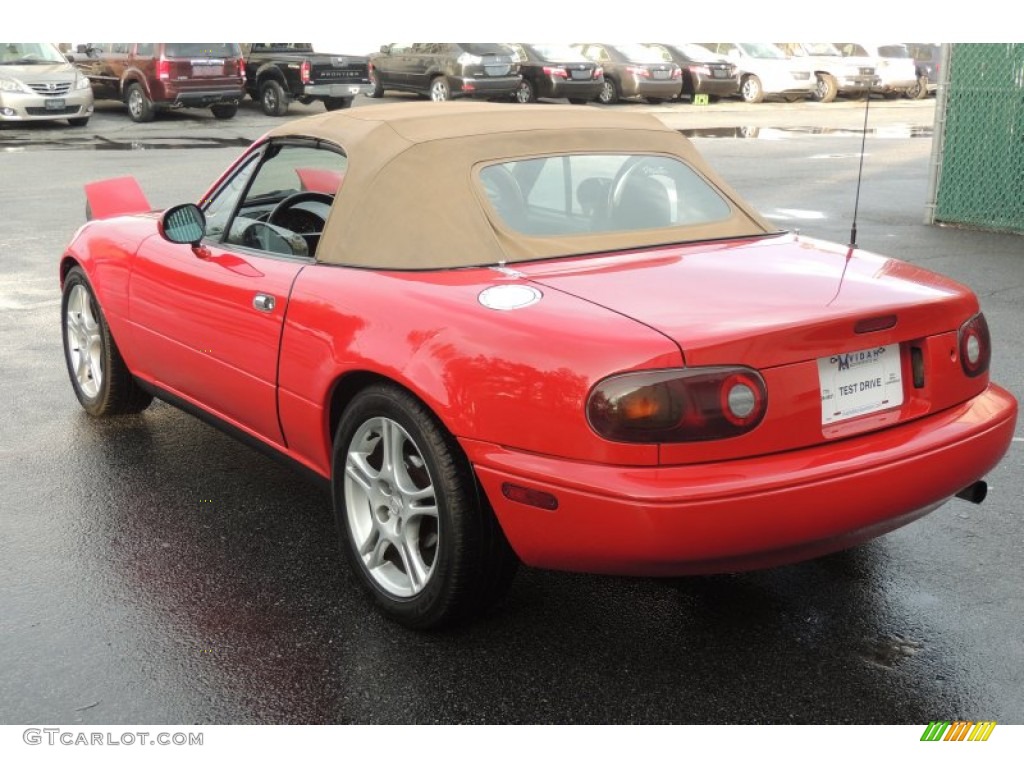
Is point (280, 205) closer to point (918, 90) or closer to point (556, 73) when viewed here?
point (556, 73)

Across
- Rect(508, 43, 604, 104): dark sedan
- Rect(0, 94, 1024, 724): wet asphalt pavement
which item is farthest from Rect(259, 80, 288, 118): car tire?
Rect(0, 94, 1024, 724): wet asphalt pavement

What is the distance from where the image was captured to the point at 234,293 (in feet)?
14.1

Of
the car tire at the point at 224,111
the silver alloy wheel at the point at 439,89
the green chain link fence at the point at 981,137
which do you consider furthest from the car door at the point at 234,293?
the silver alloy wheel at the point at 439,89

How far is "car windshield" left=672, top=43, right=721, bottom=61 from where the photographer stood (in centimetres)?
2992

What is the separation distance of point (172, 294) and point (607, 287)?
6.46 ft

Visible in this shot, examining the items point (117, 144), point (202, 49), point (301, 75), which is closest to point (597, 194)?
point (117, 144)

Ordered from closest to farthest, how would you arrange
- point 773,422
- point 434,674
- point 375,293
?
point 773,422
point 434,674
point 375,293

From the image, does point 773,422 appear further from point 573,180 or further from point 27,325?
point 27,325

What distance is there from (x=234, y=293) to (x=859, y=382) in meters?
2.14

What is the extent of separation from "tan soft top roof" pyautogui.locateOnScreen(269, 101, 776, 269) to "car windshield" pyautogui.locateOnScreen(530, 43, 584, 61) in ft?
78.0

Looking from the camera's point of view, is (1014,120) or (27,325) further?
(1014,120)

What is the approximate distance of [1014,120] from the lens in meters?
11.3

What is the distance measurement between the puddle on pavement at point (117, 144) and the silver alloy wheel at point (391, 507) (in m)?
15.8

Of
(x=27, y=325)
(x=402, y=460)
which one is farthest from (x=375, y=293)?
(x=27, y=325)
